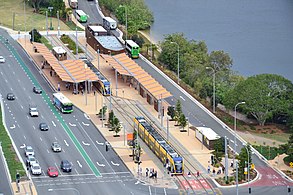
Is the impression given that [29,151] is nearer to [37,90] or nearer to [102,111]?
[102,111]

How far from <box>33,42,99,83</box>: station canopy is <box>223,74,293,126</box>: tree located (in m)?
29.6

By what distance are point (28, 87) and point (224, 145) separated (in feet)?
168

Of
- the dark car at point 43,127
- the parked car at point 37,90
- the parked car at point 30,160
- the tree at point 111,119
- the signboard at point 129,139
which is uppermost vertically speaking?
the parked car at point 37,90

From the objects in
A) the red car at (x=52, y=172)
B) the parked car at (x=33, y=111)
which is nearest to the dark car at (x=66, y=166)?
the red car at (x=52, y=172)

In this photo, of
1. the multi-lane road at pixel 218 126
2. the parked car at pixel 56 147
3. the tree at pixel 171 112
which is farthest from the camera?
the tree at pixel 171 112

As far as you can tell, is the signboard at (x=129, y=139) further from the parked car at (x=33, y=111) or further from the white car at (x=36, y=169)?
the parked car at (x=33, y=111)

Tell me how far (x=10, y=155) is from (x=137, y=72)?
44.4m

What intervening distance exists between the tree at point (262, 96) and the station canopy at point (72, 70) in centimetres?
2963

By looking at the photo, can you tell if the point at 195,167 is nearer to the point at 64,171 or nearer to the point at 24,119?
the point at 64,171

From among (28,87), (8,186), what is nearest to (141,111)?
(28,87)

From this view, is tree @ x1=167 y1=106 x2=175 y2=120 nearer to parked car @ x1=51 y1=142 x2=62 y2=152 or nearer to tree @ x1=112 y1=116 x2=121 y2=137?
tree @ x1=112 y1=116 x2=121 y2=137

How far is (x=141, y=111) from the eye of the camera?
17538 cm

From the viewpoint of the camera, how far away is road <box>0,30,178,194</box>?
140 meters

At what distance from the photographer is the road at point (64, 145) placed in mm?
140250
